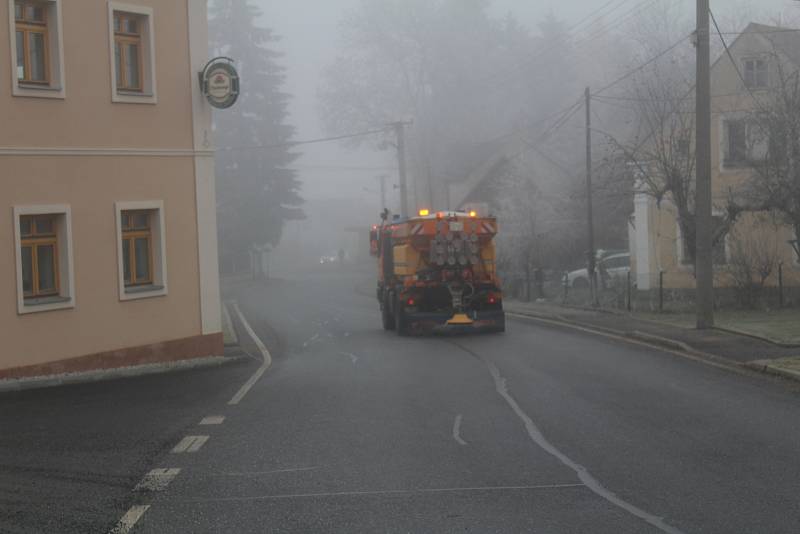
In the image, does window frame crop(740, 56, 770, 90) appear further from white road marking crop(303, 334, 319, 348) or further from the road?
the road

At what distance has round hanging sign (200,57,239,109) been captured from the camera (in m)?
19.7

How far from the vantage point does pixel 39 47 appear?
17.6 m

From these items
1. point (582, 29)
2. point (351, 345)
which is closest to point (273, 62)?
point (582, 29)

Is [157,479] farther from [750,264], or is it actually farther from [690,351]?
[750,264]

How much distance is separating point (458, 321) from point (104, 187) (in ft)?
29.8

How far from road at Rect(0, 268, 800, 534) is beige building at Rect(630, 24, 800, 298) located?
14779mm

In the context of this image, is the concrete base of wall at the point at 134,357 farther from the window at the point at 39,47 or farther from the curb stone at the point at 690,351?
the curb stone at the point at 690,351

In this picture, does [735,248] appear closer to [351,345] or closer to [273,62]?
[351,345]

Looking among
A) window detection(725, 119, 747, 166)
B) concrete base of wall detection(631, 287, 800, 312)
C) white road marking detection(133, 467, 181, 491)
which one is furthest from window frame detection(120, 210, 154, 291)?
window detection(725, 119, 747, 166)

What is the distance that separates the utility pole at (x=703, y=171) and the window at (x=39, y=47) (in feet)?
38.5

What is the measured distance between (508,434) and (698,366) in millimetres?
6370

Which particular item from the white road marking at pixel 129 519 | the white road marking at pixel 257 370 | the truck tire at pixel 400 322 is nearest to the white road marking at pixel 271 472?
the white road marking at pixel 129 519

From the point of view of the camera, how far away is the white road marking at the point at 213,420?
11.8 meters

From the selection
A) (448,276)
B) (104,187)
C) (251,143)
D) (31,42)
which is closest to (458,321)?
(448,276)
